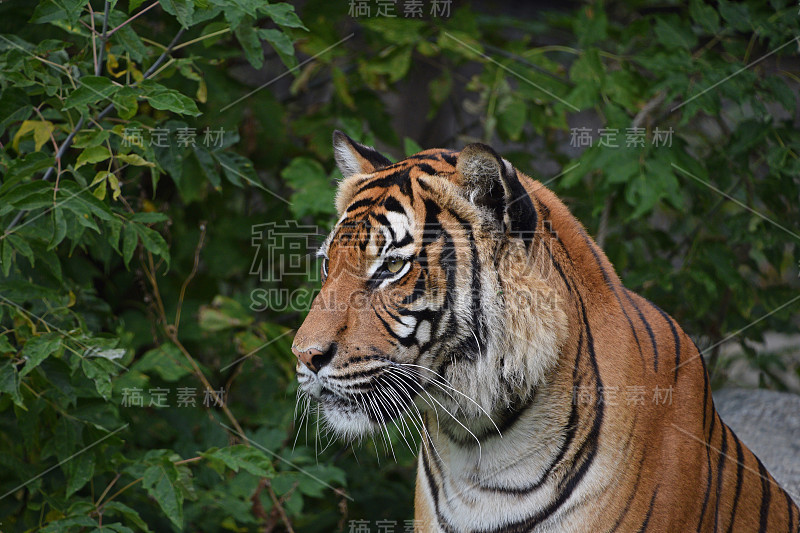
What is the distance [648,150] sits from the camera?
2809 mm

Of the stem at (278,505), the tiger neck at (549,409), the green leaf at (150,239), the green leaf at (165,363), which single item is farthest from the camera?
the stem at (278,505)

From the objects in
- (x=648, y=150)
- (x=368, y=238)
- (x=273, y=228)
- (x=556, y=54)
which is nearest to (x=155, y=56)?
(x=273, y=228)

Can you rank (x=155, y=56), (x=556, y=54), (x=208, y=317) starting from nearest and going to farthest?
(x=155, y=56), (x=208, y=317), (x=556, y=54)

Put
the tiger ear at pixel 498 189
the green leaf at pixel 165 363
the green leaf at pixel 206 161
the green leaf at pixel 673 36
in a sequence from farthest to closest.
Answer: the green leaf at pixel 673 36 → the green leaf at pixel 165 363 → the green leaf at pixel 206 161 → the tiger ear at pixel 498 189

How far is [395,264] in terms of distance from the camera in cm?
156

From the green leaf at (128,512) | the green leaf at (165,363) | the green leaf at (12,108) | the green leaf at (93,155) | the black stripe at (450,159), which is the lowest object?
the green leaf at (128,512)

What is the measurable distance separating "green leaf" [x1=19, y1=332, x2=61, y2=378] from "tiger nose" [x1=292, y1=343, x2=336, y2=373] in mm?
636

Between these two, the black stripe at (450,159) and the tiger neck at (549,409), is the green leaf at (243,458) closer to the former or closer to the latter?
the tiger neck at (549,409)

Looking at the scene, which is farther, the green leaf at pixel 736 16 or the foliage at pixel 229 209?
the green leaf at pixel 736 16

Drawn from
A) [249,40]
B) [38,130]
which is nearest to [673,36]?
[249,40]

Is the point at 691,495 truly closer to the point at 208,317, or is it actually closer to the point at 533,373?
the point at 533,373

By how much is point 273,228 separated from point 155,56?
85cm

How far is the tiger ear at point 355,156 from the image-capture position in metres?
1.93

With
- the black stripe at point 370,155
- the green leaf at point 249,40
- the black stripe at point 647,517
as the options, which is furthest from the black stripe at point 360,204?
the black stripe at point 647,517
